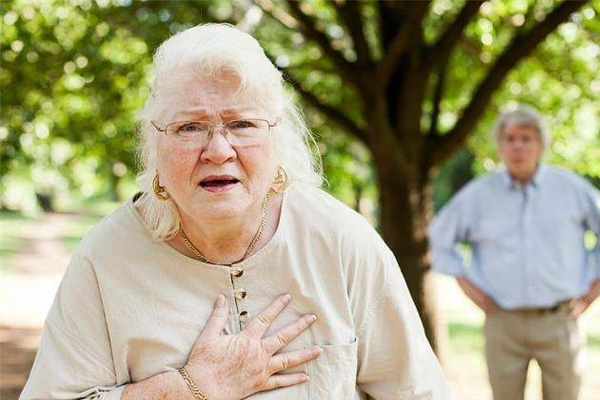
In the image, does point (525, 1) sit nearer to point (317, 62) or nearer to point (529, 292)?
point (317, 62)

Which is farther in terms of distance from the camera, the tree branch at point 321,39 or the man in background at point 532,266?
the tree branch at point 321,39

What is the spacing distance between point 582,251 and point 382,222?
78.6 inches

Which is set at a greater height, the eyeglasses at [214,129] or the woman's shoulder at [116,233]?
the eyeglasses at [214,129]

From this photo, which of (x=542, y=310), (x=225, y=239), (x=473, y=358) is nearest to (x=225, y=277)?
(x=225, y=239)

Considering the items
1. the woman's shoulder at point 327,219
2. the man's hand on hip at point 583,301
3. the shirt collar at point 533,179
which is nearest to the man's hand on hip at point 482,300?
the man's hand on hip at point 583,301

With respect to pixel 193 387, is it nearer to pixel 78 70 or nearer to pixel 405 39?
pixel 405 39

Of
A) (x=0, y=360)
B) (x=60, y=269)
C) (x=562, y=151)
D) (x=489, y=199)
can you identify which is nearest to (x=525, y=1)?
(x=562, y=151)

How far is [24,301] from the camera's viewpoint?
41.5 ft

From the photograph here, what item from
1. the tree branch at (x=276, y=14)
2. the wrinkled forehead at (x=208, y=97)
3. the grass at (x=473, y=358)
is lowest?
the grass at (x=473, y=358)

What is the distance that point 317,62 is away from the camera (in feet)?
22.1

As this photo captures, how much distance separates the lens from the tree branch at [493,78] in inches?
203

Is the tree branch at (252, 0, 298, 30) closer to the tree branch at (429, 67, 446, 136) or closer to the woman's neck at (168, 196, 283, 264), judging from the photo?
the tree branch at (429, 67, 446, 136)

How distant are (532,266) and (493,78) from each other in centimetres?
179

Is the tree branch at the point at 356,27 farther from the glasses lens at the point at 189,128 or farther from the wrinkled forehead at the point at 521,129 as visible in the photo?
the glasses lens at the point at 189,128
